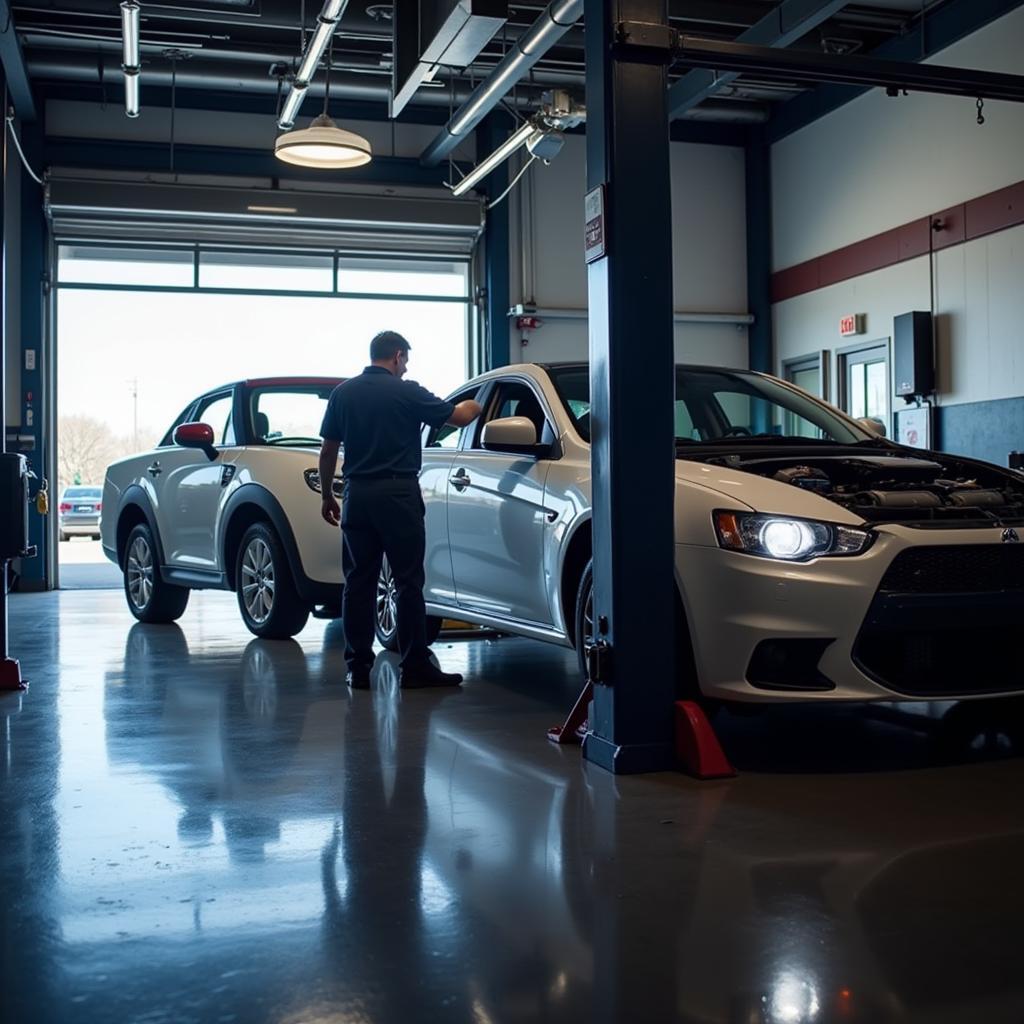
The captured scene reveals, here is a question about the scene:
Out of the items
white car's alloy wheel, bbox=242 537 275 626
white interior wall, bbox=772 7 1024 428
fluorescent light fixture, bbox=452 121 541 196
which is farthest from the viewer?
fluorescent light fixture, bbox=452 121 541 196

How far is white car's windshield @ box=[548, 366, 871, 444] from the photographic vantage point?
5.29 metres

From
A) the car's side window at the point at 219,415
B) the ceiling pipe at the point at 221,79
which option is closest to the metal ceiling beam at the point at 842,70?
the car's side window at the point at 219,415

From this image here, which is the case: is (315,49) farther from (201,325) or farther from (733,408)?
(733,408)

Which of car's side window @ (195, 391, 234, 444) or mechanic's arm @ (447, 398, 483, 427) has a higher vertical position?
car's side window @ (195, 391, 234, 444)

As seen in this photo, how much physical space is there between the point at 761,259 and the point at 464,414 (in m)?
10.4

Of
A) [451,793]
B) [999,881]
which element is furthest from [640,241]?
[999,881]

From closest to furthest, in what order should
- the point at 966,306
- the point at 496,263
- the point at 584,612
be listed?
the point at 584,612 → the point at 966,306 → the point at 496,263

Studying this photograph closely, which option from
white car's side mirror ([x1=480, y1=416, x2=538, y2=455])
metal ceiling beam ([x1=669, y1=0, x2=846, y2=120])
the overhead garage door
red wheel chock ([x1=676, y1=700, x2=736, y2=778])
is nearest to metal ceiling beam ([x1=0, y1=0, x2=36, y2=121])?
the overhead garage door

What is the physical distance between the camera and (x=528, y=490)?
520 cm

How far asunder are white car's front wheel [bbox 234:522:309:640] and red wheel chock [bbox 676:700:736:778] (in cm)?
376

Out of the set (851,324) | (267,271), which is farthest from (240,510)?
(851,324)

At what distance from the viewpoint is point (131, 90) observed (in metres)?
11.3

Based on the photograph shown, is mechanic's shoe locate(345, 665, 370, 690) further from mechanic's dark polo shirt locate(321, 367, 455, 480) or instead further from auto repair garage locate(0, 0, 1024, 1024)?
mechanic's dark polo shirt locate(321, 367, 455, 480)

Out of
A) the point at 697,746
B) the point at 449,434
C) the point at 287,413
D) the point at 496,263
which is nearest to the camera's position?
the point at 697,746
